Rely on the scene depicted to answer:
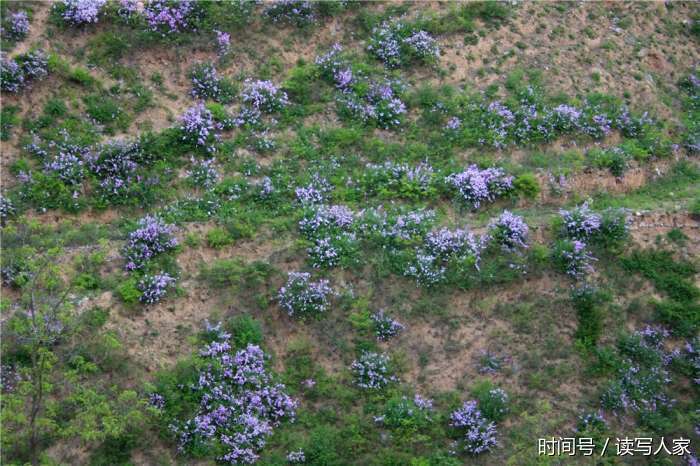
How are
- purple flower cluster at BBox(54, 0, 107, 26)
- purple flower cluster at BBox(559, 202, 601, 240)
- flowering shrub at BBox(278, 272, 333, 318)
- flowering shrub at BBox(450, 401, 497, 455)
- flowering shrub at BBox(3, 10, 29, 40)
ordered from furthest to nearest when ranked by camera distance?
purple flower cluster at BBox(54, 0, 107, 26) → flowering shrub at BBox(3, 10, 29, 40) → purple flower cluster at BBox(559, 202, 601, 240) → flowering shrub at BBox(278, 272, 333, 318) → flowering shrub at BBox(450, 401, 497, 455)

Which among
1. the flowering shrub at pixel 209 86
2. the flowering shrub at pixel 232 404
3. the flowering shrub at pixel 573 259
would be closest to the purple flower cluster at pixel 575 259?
the flowering shrub at pixel 573 259

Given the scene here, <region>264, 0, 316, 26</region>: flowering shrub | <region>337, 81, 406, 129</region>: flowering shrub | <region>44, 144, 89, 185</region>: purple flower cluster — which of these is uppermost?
<region>264, 0, 316, 26</region>: flowering shrub

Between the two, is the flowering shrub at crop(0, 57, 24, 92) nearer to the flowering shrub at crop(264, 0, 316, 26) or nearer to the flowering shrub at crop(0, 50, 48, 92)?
the flowering shrub at crop(0, 50, 48, 92)

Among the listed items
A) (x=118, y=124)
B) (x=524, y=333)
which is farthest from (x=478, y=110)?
(x=118, y=124)

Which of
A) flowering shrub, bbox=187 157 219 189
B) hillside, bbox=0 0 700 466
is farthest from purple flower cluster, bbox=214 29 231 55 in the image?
flowering shrub, bbox=187 157 219 189

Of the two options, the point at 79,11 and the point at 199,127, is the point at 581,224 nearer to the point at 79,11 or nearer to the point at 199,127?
the point at 199,127

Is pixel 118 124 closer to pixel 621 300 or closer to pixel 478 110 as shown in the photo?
pixel 478 110
